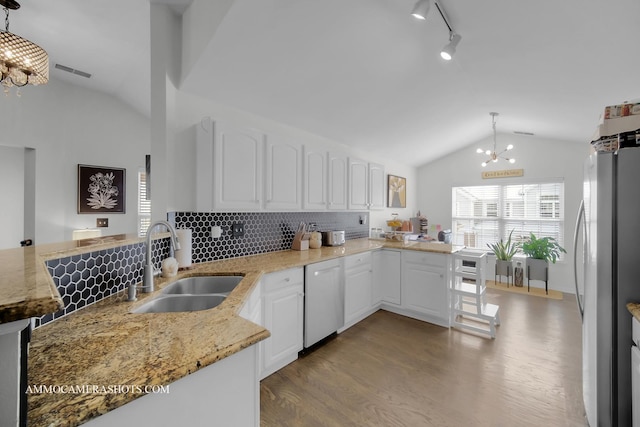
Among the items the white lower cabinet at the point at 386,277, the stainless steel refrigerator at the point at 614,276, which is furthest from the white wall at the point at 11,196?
the stainless steel refrigerator at the point at 614,276

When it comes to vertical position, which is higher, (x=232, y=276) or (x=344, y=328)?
(x=232, y=276)

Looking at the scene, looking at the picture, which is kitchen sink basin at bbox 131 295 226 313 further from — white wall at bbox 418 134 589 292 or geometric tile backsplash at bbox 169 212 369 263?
white wall at bbox 418 134 589 292

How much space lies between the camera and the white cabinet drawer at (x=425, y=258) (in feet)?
10.2

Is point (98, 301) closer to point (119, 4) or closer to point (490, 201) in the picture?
point (119, 4)

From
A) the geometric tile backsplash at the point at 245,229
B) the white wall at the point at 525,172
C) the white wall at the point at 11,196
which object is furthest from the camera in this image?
the white wall at the point at 525,172

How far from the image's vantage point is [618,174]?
139cm

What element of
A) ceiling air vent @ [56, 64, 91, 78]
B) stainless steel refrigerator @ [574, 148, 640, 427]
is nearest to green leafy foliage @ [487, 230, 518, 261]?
stainless steel refrigerator @ [574, 148, 640, 427]

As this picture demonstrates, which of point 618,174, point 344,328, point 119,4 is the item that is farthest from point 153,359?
point 119,4

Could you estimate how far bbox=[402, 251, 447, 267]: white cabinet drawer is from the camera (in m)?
3.10

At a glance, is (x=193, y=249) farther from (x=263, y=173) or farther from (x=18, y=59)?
(x=18, y=59)

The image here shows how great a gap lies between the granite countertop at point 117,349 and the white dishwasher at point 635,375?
5.41ft

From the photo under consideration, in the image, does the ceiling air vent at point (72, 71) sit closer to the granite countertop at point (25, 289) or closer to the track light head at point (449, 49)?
the granite countertop at point (25, 289)

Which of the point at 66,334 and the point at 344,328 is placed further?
the point at 344,328

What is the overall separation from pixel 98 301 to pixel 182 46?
195cm
